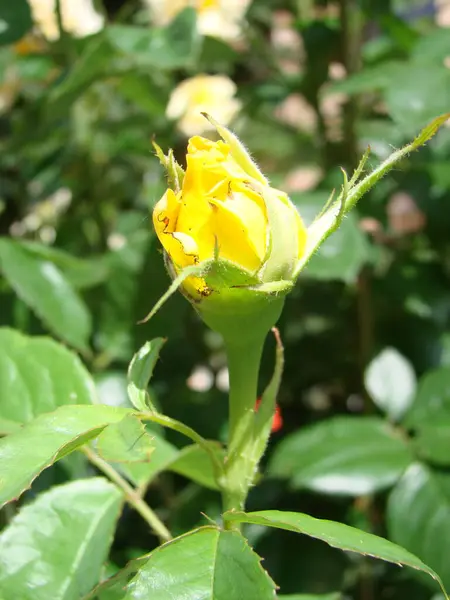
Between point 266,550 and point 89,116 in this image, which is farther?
point 89,116

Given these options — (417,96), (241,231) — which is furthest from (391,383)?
(241,231)

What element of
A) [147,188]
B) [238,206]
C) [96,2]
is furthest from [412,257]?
[238,206]

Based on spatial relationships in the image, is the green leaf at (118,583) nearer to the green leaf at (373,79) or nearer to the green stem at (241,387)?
the green stem at (241,387)

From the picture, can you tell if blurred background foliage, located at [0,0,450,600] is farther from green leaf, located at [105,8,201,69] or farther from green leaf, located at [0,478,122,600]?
green leaf, located at [0,478,122,600]

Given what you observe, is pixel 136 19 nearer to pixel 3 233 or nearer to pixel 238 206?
pixel 3 233

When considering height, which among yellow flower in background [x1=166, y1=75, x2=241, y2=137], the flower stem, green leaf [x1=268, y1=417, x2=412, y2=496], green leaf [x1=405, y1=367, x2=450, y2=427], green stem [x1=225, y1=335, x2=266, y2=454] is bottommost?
green leaf [x1=405, y1=367, x2=450, y2=427]

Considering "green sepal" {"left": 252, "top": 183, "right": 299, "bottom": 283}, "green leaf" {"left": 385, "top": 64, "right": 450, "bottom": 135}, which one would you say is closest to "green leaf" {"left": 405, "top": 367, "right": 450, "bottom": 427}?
"green leaf" {"left": 385, "top": 64, "right": 450, "bottom": 135}
